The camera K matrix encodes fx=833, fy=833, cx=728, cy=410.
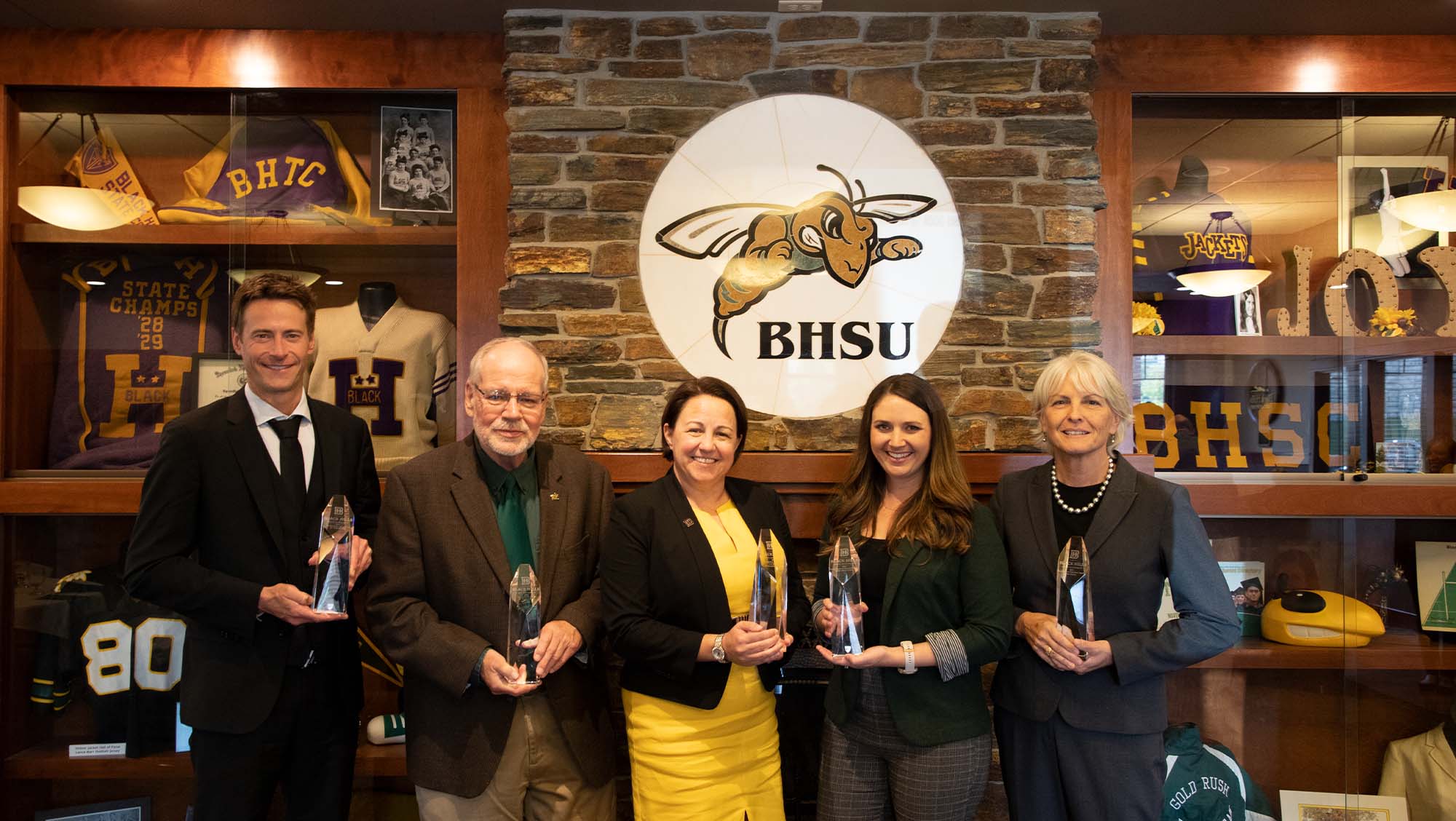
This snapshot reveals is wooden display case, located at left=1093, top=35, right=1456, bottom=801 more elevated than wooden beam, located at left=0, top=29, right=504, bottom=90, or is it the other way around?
wooden beam, located at left=0, top=29, right=504, bottom=90

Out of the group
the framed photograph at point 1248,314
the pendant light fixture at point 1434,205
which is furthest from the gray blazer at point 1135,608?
the pendant light fixture at point 1434,205

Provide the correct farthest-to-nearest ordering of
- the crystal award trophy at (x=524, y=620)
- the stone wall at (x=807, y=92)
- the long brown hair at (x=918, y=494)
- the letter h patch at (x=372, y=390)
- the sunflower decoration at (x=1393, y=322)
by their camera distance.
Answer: the sunflower decoration at (x=1393, y=322) → the letter h patch at (x=372, y=390) → the stone wall at (x=807, y=92) → the long brown hair at (x=918, y=494) → the crystal award trophy at (x=524, y=620)

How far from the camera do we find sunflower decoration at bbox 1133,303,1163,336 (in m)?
3.18

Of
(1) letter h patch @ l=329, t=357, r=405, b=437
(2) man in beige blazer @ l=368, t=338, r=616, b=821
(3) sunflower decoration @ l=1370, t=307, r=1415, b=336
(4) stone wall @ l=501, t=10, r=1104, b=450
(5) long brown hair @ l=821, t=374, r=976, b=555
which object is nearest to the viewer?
(2) man in beige blazer @ l=368, t=338, r=616, b=821

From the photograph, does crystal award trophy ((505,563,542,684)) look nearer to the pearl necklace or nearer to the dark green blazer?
the dark green blazer

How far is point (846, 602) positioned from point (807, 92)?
188 centimetres

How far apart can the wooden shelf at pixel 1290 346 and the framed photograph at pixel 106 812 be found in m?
4.06

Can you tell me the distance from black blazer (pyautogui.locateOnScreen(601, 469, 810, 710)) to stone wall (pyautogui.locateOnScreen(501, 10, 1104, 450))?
0.80m

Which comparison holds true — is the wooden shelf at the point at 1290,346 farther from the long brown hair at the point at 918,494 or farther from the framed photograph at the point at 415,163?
the framed photograph at the point at 415,163

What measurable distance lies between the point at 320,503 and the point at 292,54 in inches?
72.9

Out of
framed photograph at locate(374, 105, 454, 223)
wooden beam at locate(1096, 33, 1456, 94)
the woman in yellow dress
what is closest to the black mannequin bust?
framed photograph at locate(374, 105, 454, 223)

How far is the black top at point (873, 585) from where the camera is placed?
6.93ft

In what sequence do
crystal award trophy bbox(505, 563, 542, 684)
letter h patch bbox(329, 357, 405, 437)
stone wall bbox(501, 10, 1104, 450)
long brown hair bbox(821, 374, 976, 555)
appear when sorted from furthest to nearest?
letter h patch bbox(329, 357, 405, 437) → stone wall bbox(501, 10, 1104, 450) → long brown hair bbox(821, 374, 976, 555) → crystal award trophy bbox(505, 563, 542, 684)

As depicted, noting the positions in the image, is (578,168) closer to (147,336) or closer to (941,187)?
(941,187)
